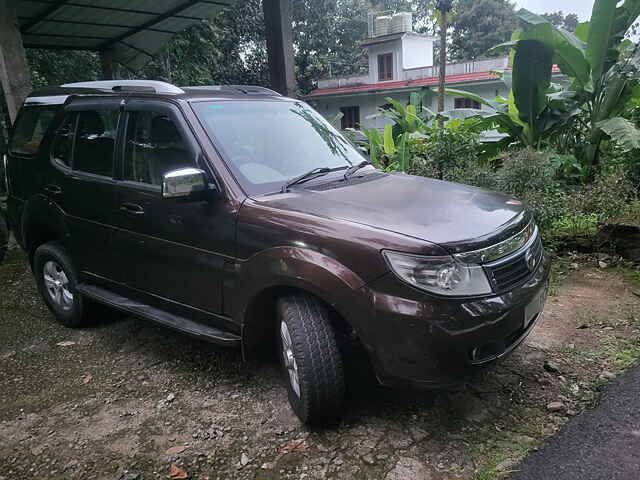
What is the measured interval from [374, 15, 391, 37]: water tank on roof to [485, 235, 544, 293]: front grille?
28.4 metres

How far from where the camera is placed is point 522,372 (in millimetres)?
3334

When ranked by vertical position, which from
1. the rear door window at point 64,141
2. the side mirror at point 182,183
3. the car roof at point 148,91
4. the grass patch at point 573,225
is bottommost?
the grass patch at point 573,225

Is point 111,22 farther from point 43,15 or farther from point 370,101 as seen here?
point 370,101

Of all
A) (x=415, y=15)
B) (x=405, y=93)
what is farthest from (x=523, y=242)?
(x=415, y=15)

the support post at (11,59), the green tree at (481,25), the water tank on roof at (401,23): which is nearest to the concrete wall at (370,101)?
the water tank on roof at (401,23)

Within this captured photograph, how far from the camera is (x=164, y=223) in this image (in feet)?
10.9

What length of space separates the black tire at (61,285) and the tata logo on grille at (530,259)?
3.49 m

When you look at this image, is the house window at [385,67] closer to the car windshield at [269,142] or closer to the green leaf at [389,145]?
the green leaf at [389,145]

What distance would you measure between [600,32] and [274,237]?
573 cm

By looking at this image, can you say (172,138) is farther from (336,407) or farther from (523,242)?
(523,242)

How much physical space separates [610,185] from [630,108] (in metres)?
2.43

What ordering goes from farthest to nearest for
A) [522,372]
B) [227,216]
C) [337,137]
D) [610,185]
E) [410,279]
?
[610,185] → [337,137] → [522,372] → [227,216] → [410,279]

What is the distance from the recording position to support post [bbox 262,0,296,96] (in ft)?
24.6

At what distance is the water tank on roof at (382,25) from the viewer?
28578 millimetres
